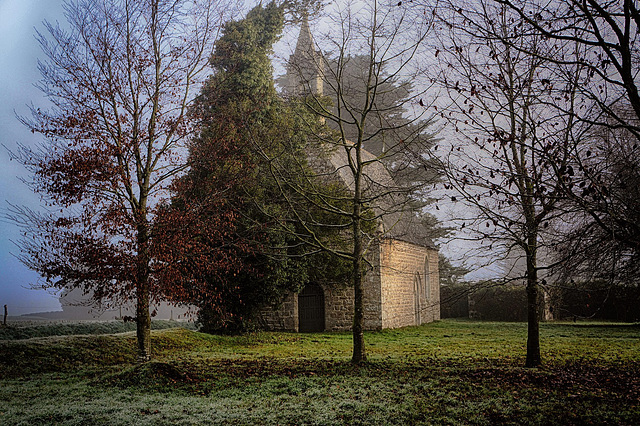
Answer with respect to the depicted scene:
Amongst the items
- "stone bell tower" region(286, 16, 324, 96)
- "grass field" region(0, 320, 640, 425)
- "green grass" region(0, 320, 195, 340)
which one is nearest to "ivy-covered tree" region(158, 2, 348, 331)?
"stone bell tower" region(286, 16, 324, 96)

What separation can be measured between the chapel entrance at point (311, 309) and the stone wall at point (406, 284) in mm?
2749

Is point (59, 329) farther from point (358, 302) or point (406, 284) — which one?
point (406, 284)

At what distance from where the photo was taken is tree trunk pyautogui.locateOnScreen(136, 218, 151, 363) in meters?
10.9

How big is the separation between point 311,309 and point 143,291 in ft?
37.7

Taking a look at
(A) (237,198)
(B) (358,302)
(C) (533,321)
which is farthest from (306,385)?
→ (A) (237,198)

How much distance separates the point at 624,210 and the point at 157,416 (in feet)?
22.5

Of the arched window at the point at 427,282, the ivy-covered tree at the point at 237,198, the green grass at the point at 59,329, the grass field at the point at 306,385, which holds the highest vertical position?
the ivy-covered tree at the point at 237,198

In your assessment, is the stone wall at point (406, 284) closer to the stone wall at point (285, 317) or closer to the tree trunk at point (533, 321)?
the stone wall at point (285, 317)

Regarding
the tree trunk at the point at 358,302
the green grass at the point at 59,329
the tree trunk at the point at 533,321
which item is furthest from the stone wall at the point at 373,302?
the tree trunk at the point at 533,321

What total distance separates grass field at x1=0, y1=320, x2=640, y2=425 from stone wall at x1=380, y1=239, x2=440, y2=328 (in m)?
6.54

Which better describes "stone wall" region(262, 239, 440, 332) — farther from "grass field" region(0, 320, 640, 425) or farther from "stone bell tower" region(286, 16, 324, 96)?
"stone bell tower" region(286, 16, 324, 96)

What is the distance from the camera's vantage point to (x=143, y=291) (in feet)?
36.7

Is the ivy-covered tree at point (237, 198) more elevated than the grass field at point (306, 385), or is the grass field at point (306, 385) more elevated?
the ivy-covered tree at point (237, 198)

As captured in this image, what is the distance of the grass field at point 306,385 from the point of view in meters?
6.92
